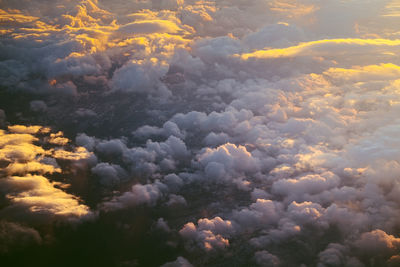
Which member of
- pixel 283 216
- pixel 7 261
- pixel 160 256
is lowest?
pixel 7 261

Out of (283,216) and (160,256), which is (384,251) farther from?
(160,256)

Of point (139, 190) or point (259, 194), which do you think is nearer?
point (259, 194)

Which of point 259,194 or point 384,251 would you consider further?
point 259,194

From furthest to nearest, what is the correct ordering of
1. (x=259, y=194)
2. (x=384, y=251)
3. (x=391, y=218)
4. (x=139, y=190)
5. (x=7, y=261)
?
(x=139, y=190) < (x=259, y=194) < (x=7, y=261) < (x=391, y=218) < (x=384, y=251)

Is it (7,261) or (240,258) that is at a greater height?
(240,258)

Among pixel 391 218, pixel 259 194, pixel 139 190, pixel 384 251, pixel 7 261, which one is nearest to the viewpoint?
pixel 384 251

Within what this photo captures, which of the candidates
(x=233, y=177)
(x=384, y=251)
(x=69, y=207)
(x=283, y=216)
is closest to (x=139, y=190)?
(x=69, y=207)

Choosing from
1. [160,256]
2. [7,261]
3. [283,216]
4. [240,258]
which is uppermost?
[283,216]

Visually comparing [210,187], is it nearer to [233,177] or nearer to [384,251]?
[233,177]

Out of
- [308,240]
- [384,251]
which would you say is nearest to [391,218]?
[384,251]
